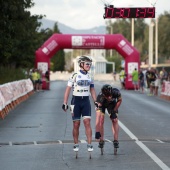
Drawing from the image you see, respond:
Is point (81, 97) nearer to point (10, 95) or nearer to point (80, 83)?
point (80, 83)

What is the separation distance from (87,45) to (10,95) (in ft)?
88.4

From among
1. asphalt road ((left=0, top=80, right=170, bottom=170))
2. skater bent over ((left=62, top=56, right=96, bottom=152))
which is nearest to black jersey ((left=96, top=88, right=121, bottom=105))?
skater bent over ((left=62, top=56, right=96, bottom=152))

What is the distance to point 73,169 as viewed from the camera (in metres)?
11.0

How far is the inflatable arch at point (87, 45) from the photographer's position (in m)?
54.9

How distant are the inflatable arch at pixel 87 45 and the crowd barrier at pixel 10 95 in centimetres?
1567

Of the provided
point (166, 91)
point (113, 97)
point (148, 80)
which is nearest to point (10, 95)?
point (166, 91)

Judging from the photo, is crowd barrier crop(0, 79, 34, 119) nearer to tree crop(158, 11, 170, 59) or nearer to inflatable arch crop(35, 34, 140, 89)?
inflatable arch crop(35, 34, 140, 89)

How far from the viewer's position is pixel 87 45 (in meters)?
55.6

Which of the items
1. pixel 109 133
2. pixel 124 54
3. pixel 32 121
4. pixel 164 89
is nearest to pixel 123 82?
pixel 124 54

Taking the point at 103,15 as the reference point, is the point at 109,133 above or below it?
below

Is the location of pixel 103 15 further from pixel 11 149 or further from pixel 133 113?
pixel 11 149

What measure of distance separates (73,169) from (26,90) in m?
29.5

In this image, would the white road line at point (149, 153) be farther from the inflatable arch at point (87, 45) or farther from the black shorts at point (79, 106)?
the inflatable arch at point (87, 45)

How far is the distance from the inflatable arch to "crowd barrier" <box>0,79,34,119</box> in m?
15.7
